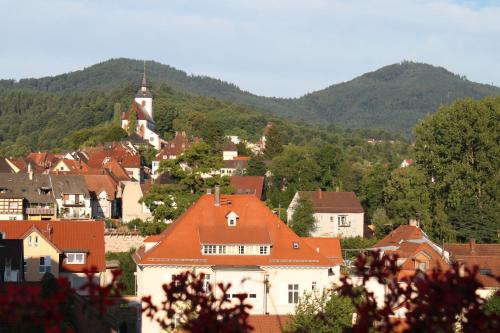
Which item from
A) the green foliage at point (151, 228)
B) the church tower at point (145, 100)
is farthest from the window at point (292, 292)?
the church tower at point (145, 100)

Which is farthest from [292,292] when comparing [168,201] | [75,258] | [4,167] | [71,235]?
[4,167]

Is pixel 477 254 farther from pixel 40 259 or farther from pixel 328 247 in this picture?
pixel 40 259

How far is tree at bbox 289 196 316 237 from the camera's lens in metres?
68.1

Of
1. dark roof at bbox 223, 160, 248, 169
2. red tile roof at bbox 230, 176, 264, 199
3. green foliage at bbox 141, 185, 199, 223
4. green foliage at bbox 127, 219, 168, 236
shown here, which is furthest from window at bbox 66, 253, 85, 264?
dark roof at bbox 223, 160, 248, 169

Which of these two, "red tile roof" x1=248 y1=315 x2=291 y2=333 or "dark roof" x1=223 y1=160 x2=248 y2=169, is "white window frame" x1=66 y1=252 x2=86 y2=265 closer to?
"red tile roof" x1=248 y1=315 x2=291 y2=333

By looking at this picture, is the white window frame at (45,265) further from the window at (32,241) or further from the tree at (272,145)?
the tree at (272,145)

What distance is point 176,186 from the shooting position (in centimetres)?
6588

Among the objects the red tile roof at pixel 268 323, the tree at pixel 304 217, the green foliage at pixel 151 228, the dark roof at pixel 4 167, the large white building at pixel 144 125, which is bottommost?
the red tile roof at pixel 268 323

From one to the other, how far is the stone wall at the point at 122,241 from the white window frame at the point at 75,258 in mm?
12179

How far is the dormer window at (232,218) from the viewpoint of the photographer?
4344cm

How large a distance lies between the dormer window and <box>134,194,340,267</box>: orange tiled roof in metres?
0.15

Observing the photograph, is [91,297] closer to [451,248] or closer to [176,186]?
[451,248]

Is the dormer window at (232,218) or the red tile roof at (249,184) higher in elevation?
the red tile roof at (249,184)

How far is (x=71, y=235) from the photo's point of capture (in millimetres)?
49969
